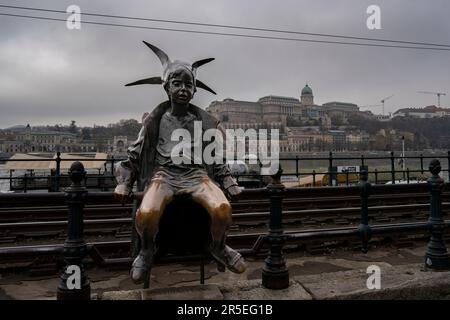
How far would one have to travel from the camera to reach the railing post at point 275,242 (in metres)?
3.06

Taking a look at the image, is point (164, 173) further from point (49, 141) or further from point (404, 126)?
point (404, 126)

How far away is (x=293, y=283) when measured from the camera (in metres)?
3.22

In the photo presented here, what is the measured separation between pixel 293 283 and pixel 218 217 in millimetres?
1159

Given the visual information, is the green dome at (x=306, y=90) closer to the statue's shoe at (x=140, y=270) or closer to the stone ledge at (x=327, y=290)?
the stone ledge at (x=327, y=290)

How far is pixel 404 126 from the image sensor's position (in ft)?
170

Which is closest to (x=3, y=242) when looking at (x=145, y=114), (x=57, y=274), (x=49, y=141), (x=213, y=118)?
(x=57, y=274)

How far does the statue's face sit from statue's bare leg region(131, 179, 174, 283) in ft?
2.17

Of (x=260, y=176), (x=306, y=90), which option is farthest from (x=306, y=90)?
(x=260, y=176)

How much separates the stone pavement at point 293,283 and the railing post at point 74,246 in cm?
25

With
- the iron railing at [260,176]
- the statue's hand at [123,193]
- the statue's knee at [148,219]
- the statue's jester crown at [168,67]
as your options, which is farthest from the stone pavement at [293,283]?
the statue's jester crown at [168,67]

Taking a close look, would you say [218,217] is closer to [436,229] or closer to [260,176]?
[436,229]

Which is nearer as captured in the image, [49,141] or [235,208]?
[235,208]

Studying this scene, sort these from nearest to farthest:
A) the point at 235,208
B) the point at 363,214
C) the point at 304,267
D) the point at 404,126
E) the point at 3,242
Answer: the point at 363,214, the point at 304,267, the point at 3,242, the point at 235,208, the point at 404,126
